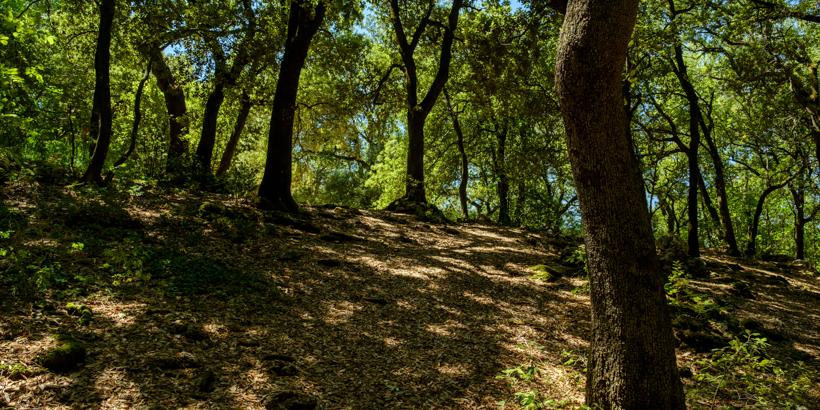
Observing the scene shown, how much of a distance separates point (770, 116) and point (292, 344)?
52.3 feet

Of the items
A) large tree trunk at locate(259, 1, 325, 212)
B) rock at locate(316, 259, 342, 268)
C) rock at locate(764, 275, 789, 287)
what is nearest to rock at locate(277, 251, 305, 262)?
rock at locate(316, 259, 342, 268)

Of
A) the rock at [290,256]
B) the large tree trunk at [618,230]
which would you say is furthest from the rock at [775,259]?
the rock at [290,256]

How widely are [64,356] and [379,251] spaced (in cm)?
596

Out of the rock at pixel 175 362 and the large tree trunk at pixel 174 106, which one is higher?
the large tree trunk at pixel 174 106

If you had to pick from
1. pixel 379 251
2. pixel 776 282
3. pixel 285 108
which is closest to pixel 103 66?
pixel 285 108

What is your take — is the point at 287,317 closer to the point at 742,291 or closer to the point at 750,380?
the point at 750,380

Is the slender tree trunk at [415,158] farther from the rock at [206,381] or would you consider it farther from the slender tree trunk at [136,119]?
the rock at [206,381]

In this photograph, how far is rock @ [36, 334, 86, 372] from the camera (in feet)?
10.1

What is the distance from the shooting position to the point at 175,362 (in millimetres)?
3541

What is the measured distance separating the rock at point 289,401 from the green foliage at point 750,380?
3.19 meters

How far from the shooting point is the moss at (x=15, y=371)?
2896 mm

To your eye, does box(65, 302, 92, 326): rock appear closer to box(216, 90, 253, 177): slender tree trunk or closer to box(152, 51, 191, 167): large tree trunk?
box(152, 51, 191, 167): large tree trunk

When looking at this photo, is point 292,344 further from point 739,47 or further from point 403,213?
point 739,47

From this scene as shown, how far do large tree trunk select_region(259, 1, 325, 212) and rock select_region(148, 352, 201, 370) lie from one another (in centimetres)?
617
